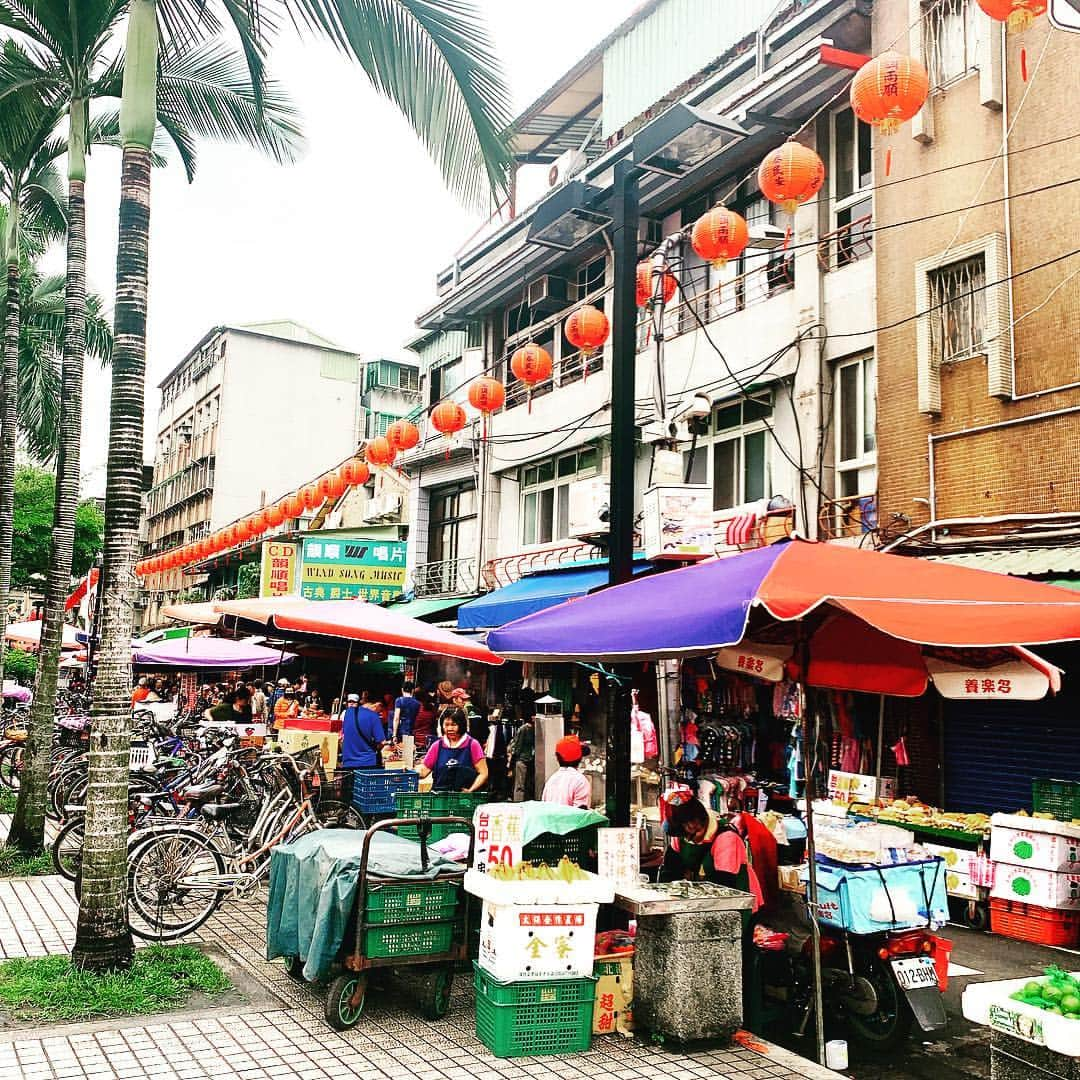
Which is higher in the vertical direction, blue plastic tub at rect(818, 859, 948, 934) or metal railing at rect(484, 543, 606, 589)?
metal railing at rect(484, 543, 606, 589)

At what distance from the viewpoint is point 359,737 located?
39.4ft

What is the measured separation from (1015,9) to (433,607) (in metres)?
17.8

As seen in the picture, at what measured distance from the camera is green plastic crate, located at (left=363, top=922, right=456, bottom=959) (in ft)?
21.1

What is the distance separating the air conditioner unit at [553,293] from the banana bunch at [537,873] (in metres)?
17.4

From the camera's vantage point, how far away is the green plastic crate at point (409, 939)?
21.1 ft

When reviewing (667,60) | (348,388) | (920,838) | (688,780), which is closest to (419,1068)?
(920,838)

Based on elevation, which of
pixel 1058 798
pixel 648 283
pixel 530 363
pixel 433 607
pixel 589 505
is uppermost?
pixel 648 283

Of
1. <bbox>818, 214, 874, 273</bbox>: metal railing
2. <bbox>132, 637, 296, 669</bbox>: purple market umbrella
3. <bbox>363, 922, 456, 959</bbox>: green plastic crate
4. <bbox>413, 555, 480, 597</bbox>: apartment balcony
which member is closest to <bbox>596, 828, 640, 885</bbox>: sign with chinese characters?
<bbox>363, 922, 456, 959</bbox>: green plastic crate

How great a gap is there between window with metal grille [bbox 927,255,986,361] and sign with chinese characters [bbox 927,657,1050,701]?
21.3 feet

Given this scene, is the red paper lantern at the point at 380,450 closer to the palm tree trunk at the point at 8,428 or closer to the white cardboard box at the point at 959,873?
the palm tree trunk at the point at 8,428

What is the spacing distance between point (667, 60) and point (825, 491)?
29.4 ft

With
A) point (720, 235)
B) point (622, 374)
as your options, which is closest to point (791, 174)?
point (720, 235)

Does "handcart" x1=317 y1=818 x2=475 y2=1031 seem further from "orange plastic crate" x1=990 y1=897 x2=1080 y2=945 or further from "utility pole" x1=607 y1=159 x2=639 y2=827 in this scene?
"orange plastic crate" x1=990 y1=897 x2=1080 y2=945

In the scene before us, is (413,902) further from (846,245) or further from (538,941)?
(846,245)
